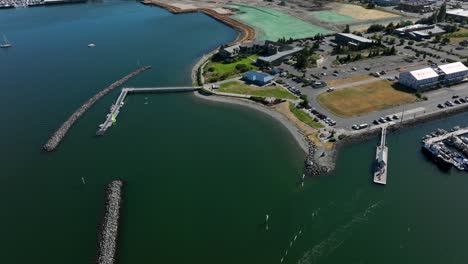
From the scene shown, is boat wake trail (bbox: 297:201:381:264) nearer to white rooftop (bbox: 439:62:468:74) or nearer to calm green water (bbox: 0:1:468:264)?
calm green water (bbox: 0:1:468:264)

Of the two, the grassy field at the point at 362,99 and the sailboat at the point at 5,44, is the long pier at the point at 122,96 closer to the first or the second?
the grassy field at the point at 362,99

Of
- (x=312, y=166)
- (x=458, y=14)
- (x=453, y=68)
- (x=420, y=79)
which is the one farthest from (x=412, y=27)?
(x=312, y=166)

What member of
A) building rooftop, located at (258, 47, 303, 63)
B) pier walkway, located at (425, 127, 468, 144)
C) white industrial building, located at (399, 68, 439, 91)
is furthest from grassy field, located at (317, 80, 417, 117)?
building rooftop, located at (258, 47, 303, 63)

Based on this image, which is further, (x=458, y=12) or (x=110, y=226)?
(x=458, y=12)

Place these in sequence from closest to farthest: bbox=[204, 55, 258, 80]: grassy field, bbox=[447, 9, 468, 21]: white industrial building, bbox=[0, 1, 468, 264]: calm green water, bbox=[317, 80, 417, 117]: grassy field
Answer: bbox=[0, 1, 468, 264]: calm green water → bbox=[317, 80, 417, 117]: grassy field → bbox=[204, 55, 258, 80]: grassy field → bbox=[447, 9, 468, 21]: white industrial building

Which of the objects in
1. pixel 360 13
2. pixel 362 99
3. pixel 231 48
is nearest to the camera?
pixel 362 99

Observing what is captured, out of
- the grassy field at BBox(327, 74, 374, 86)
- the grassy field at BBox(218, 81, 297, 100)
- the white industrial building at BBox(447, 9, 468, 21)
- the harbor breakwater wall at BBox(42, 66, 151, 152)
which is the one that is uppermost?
the white industrial building at BBox(447, 9, 468, 21)

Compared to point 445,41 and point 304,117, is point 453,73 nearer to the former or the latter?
point 445,41
